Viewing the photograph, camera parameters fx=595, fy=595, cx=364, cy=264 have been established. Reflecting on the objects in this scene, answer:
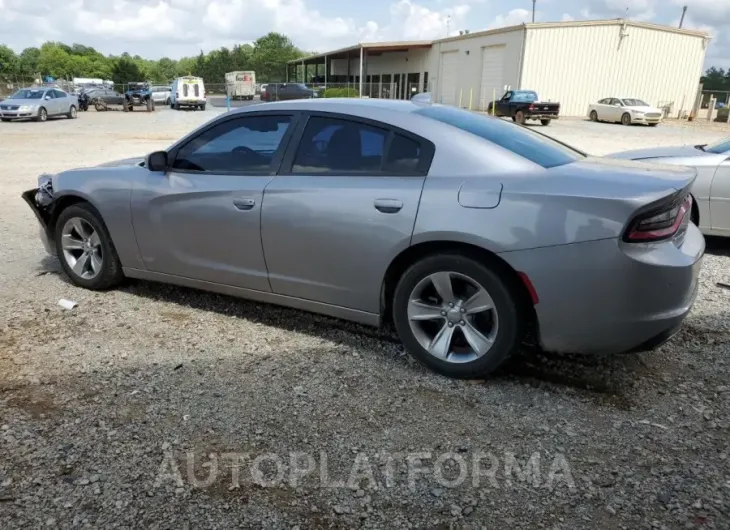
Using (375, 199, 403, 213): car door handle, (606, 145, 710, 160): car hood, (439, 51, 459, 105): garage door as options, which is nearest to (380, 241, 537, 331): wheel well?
(375, 199, 403, 213): car door handle

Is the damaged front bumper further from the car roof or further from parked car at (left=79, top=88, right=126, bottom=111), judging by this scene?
parked car at (left=79, top=88, right=126, bottom=111)

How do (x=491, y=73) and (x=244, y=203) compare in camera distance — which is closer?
(x=244, y=203)

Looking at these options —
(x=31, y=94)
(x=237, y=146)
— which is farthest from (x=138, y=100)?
(x=237, y=146)

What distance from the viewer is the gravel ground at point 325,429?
7.96ft

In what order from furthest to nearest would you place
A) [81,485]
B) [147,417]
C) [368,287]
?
[368,287]
[147,417]
[81,485]

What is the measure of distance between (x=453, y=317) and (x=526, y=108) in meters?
28.4

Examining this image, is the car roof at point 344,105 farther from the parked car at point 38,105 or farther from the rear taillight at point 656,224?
the parked car at point 38,105

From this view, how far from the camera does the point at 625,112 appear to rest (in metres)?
31.3

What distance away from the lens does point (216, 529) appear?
90.8 inches

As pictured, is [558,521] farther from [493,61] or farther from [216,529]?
[493,61]

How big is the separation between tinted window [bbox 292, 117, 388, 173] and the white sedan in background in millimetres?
31172

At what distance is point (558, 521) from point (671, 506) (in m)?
0.49

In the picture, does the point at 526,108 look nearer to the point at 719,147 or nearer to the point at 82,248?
the point at 719,147

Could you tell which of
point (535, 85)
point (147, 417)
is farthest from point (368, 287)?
point (535, 85)
